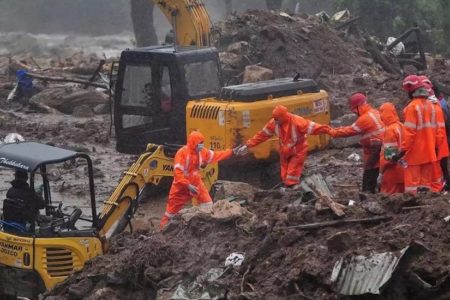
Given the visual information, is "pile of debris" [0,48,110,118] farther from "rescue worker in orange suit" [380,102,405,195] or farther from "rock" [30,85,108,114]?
"rescue worker in orange suit" [380,102,405,195]

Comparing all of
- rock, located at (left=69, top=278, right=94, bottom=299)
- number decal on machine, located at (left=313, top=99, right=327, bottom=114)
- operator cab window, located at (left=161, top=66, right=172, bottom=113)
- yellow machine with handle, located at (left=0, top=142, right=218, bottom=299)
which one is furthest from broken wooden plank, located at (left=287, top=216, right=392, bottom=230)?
operator cab window, located at (left=161, top=66, right=172, bottom=113)

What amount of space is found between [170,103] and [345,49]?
9.74 metres

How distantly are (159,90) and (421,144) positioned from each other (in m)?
5.83

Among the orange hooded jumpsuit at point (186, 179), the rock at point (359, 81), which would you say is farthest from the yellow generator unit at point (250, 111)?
the rock at point (359, 81)

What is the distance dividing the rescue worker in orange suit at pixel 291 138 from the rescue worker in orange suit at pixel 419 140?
1.98 m

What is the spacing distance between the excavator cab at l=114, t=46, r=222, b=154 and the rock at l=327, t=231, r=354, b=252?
7835mm

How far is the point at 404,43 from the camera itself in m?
26.0

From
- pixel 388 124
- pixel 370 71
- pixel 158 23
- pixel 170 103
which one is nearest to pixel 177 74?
pixel 170 103

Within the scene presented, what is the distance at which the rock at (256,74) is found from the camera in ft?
66.2

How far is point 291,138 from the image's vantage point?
1212cm

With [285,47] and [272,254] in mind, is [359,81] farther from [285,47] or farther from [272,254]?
[272,254]

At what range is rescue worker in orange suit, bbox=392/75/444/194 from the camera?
1011 centimetres

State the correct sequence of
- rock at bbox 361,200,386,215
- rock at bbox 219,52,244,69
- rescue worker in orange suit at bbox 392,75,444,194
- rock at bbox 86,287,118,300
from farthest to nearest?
rock at bbox 219,52,244,69, rescue worker in orange suit at bbox 392,75,444,194, rock at bbox 86,287,118,300, rock at bbox 361,200,386,215

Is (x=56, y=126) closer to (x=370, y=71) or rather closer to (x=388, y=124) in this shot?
(x=370, y=71)
